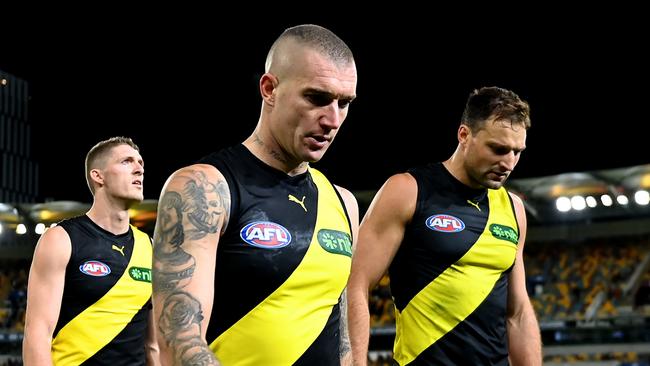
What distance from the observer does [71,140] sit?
107 feet

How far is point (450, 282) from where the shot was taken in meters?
4.95

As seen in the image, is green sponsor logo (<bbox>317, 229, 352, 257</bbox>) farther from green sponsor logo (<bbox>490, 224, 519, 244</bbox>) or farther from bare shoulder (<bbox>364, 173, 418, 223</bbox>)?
green sponsor logo (<bbox>490, 224, 519, 244</bbox>)

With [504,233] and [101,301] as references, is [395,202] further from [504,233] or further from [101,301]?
[101,301]

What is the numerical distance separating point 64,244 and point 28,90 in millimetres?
38454

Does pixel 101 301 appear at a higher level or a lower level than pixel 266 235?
lower

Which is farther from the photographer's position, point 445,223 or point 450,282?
point 445,223

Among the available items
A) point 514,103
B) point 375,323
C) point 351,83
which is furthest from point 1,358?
point 351,83

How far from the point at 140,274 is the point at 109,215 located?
1.36ft

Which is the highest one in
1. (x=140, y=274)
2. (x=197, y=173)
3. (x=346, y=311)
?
(x=197, y=173)

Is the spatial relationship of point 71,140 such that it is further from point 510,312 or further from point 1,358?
point 510,312

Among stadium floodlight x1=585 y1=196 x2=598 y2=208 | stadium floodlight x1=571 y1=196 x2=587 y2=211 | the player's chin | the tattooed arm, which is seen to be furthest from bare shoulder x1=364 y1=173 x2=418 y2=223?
stadium floodlight x1=585 y1=196 x2=598 y2=208

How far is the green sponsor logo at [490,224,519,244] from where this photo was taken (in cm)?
514

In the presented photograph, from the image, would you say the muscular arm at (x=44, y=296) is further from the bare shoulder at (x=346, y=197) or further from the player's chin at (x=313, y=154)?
the player's chin at (x=313, y=154)

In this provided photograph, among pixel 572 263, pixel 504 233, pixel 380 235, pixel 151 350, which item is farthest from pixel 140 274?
pixel 572 263
